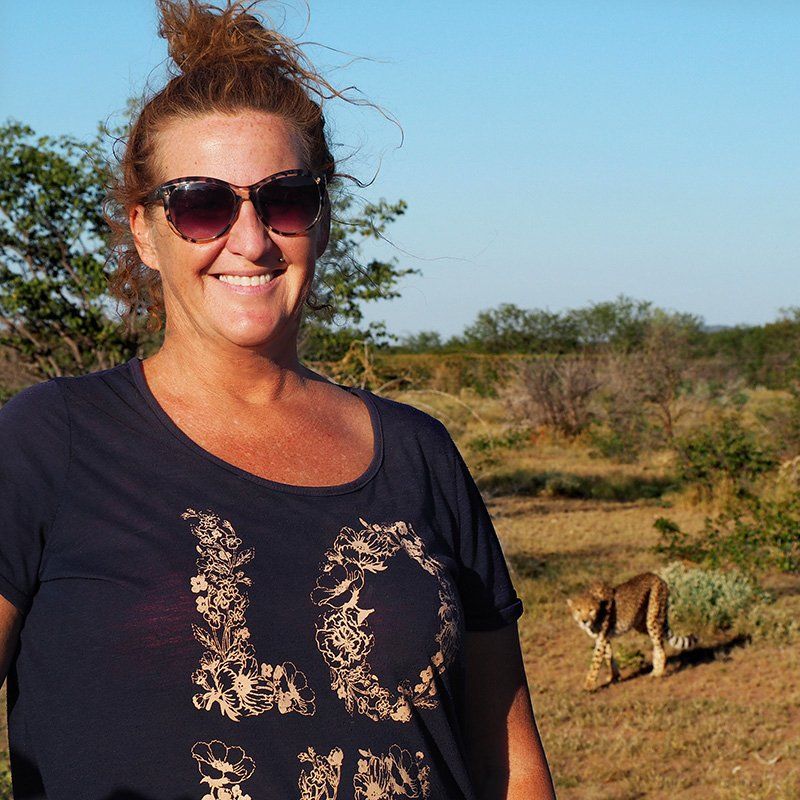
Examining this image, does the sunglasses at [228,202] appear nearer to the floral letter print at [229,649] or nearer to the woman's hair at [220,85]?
the woman's hair at [220,85]

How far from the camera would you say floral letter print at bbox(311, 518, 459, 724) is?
4.40 ft

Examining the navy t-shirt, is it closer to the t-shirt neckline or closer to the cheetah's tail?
the t-shirt neckline

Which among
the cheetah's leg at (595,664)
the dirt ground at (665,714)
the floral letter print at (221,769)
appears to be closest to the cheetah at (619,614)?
the cheetah's leg at (595,664)

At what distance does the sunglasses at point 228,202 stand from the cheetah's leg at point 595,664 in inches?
221

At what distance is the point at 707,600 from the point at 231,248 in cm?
708

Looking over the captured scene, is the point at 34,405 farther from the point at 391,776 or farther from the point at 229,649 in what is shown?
the point at 391,776

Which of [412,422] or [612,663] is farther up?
[412,422]

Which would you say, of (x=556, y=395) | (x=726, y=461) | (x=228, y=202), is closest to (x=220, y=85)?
(x=228, y=202)

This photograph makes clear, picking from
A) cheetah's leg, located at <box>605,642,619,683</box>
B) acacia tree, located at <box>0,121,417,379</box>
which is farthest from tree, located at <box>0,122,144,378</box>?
cheetah's leg, located at <box>605,642,619,683</box>

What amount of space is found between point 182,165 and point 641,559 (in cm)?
934

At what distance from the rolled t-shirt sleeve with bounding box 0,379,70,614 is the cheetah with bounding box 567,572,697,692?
18.3 ft

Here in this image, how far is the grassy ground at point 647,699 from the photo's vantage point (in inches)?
208

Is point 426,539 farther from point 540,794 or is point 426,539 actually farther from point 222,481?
point 540,794

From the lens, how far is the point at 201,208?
4.77 feet
